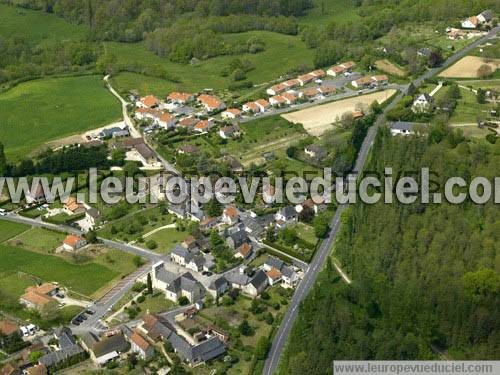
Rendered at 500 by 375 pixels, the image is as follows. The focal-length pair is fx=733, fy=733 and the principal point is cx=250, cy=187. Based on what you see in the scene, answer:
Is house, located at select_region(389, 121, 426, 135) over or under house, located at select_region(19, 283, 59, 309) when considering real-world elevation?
over

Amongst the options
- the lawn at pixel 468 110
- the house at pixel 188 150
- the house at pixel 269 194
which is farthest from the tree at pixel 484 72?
the house at pixel 188 150

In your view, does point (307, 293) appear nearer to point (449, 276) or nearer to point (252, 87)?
point (449, 276)

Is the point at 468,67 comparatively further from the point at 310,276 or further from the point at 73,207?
the point at 73,207

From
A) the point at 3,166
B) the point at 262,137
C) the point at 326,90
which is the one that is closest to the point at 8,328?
the point at 3,166

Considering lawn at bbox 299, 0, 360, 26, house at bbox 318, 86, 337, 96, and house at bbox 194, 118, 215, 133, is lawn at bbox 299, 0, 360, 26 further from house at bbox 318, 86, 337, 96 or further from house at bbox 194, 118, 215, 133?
house at bbox 194, 118, 215, 133

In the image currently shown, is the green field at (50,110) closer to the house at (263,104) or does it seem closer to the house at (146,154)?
the house at (146,154)

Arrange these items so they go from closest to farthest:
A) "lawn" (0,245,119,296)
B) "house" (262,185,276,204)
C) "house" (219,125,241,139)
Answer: "lawn" (0,245,119,296) < "house" (262,185,276,204) < "house" (219,125,241,139)

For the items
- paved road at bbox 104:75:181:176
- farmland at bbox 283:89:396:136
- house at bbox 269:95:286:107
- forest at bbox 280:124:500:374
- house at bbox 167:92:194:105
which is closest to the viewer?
forest at bbox 280:124:500:374

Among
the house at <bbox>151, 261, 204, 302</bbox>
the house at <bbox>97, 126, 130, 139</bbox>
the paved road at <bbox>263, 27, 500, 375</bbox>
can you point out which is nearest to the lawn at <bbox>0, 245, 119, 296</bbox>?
the house at <bbox>151, 261, 204, 302</bbox>
